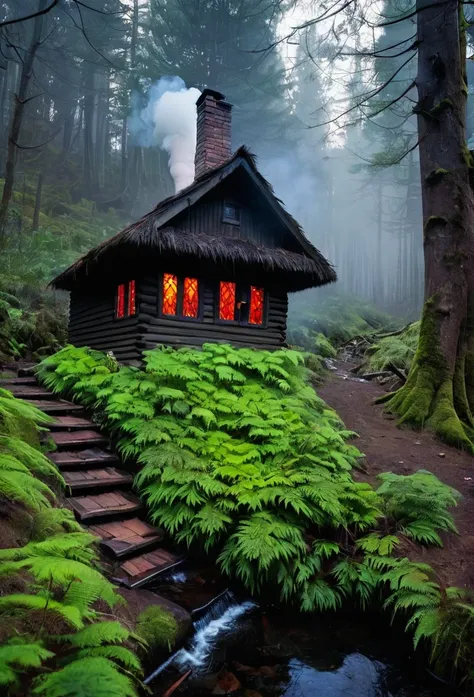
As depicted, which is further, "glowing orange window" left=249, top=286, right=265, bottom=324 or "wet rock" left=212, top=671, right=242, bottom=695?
"glowing orange window" left=249, top=286, right=265, bottom=324

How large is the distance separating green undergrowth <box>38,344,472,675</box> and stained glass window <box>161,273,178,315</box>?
3.05 m

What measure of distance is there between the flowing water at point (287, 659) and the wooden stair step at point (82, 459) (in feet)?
9.62

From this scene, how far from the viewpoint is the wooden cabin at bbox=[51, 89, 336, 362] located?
9750mm

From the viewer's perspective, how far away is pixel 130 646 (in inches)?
116

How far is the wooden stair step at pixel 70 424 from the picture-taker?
6.97 metres

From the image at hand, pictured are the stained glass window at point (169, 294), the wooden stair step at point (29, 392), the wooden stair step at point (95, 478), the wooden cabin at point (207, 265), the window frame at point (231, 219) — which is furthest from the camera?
the window frame at point (231, 219)

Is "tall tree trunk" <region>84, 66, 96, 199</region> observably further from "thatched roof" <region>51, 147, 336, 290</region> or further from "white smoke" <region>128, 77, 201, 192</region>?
"thatched roof" <region>51, 147, 336, 290</region>

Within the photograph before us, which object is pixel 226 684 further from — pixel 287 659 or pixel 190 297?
pixel 190 297

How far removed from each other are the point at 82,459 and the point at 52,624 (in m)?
4.43

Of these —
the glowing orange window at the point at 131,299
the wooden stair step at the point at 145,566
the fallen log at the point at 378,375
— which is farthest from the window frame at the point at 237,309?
the wooden stair step at the point at 145,566

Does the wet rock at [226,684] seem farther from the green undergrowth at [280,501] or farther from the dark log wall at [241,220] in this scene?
the dark log wall at [241,220]

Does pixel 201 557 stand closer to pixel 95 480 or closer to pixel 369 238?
pixel 95 480

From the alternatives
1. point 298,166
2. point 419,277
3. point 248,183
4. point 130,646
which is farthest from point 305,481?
point 298,166

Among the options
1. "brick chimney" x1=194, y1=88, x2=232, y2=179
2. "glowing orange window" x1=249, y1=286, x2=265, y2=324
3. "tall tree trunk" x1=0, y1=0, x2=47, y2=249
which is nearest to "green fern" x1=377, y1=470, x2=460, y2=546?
"glowing orange window" x1=249, y1=286, x2=265, y2=324
